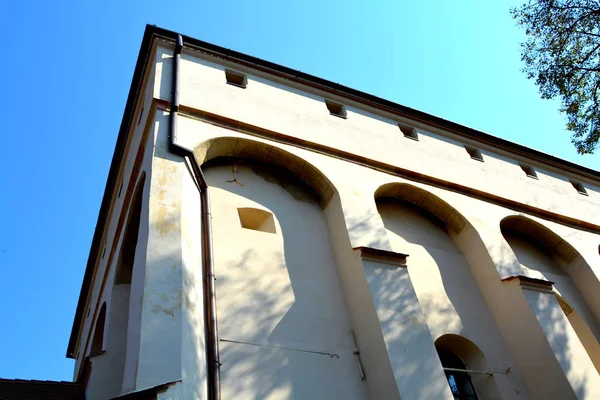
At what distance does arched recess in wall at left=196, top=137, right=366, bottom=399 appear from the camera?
6422mm

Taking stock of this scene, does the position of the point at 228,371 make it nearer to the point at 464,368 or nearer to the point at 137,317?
the point at 137,317

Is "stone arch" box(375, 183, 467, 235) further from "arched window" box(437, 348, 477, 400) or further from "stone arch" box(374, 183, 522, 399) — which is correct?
"arched window" box(437, 348, 477, 400)

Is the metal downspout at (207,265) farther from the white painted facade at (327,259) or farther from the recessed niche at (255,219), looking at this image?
the recessed niche at (255,219)

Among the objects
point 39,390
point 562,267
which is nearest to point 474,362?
point 562,267

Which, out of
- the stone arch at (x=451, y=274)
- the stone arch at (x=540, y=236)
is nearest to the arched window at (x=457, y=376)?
the stone arch at (x=451, y=274)

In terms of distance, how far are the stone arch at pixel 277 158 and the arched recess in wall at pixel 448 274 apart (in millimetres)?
1319

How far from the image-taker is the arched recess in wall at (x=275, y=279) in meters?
6.42

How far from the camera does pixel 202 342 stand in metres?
5.82

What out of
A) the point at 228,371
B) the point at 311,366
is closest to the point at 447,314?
the point at 311,366

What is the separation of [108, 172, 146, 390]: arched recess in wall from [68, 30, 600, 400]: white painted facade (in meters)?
0.04

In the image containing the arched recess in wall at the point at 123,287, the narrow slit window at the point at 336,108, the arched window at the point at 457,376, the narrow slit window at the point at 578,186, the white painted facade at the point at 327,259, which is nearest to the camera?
the white painted facade at the point at 327,259

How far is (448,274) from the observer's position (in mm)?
9430

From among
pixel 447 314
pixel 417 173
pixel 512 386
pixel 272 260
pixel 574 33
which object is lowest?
pixel 512 386

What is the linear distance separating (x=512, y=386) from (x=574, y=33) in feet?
23.8
